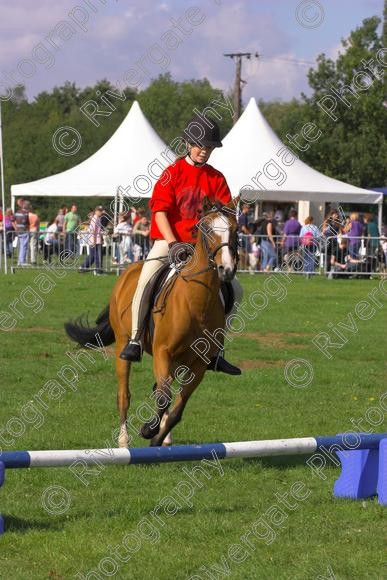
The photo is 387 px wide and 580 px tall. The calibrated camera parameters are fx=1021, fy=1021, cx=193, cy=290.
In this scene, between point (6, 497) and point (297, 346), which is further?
point (297, 346)

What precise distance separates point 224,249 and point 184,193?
1.34 metres

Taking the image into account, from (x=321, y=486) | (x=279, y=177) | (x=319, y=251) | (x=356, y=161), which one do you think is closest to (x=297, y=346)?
(x=321, y=486)

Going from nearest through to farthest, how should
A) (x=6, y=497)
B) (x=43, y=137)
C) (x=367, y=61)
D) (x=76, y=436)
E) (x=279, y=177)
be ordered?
(x=6, y=497) < (x=76, y=436) < (x=279, y=177) < (x=367, y=61) < (x=43, y=137)

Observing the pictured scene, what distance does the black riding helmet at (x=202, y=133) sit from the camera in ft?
31.0

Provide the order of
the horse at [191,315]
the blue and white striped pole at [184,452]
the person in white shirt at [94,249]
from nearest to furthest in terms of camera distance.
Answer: the blue and white striped pole at [184,452] → the horse at [191,315] → the person in white shirt at [94,249]

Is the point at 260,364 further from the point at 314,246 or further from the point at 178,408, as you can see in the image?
the point at 314,246

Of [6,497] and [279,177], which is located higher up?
[279,177]

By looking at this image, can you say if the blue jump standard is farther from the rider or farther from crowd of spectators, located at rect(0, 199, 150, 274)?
crowd of spectators, located at rect(0, 199, 150, 274)

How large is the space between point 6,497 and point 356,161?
55403 millimetres

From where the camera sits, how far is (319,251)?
3247cm

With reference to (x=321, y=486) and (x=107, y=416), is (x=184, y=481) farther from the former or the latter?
(x=107, y=416)

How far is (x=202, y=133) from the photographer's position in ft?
31.0

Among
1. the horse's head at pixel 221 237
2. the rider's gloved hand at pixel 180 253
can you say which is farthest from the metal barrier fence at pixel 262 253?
the horse's head at pixel 221 237

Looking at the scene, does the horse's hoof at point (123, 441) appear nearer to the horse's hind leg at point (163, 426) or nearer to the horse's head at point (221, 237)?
the horse's hind leg at point (163, 426)
